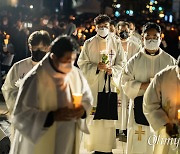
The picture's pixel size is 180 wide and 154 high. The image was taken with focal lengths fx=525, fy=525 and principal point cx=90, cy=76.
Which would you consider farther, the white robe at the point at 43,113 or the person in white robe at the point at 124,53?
the person in white robe at the point at 124,53

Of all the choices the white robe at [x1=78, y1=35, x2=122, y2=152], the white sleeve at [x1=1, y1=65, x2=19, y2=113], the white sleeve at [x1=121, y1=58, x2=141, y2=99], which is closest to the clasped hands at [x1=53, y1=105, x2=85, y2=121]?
the white sleeve at [x1=1, y1=65, x2=19, y2=113]

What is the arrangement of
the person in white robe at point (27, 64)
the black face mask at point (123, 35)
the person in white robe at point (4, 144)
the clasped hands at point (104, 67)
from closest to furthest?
the person in white robe at point (27, 64) < the person in white robe at point (4, 144) < the clasped hands at point (104, 67) < the black face mask at point (123, 35)

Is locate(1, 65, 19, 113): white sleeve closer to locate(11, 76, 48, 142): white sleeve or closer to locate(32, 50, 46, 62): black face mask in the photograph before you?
locate(32, 50, 46, 62): black face mask

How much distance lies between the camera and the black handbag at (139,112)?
731cm

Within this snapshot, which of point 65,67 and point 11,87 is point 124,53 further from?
point 65,67

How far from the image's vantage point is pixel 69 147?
5.20m

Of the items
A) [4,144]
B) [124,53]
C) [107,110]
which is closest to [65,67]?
[4,144]

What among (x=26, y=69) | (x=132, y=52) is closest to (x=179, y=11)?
(x=132, y=52)

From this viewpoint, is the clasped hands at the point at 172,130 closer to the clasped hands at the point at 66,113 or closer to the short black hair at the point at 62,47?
the clasped hands at the point at 66,113

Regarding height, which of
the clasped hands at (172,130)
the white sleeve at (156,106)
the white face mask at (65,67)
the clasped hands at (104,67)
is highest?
the white face mask at (65,67)

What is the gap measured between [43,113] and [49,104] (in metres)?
0.16

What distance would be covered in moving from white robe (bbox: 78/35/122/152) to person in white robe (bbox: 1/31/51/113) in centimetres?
202

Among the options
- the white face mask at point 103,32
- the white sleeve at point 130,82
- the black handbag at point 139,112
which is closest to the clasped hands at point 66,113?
the white sleeve at point 130,82

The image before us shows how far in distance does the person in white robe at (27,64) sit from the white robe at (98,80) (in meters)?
2.02
